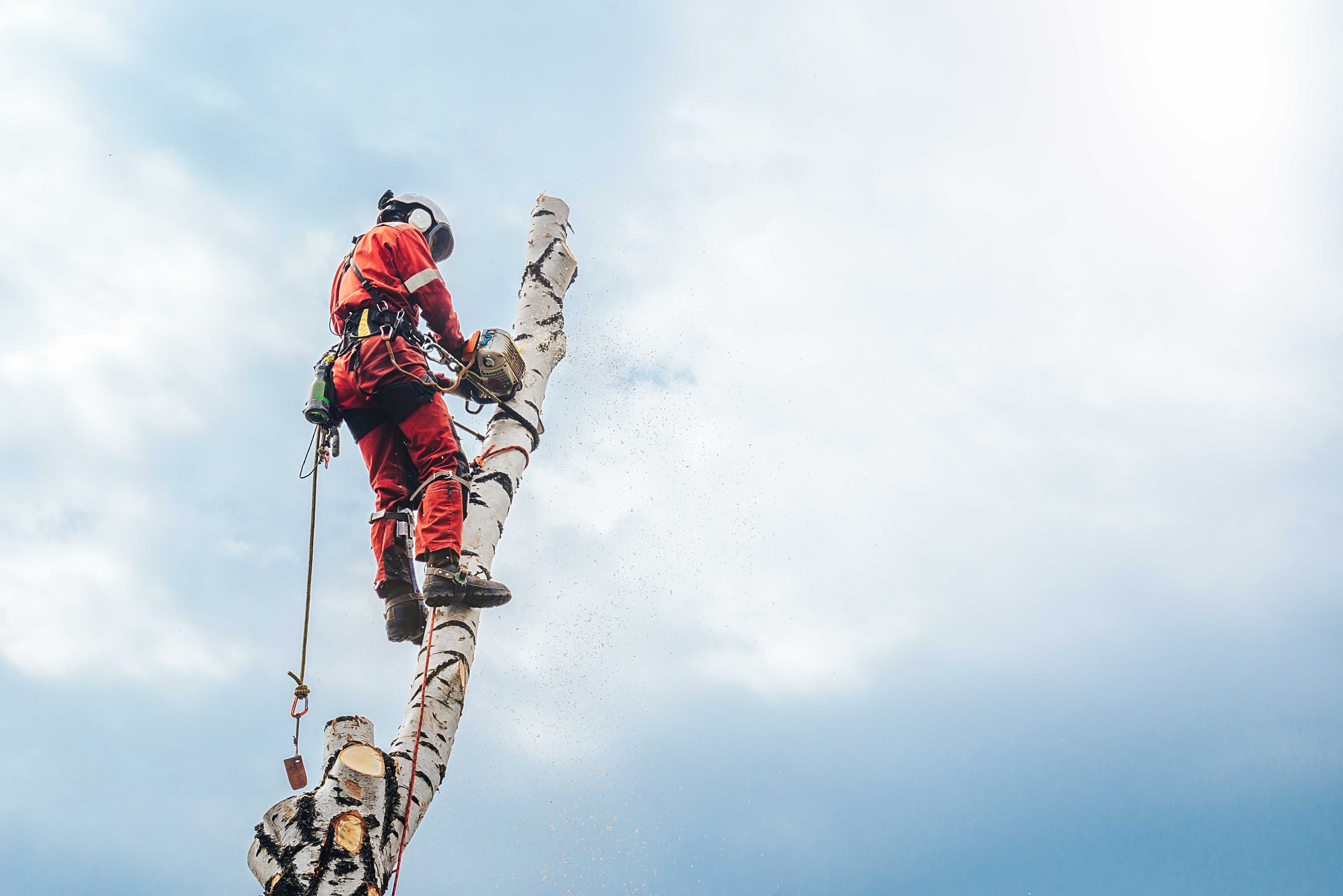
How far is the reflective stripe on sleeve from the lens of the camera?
529cm

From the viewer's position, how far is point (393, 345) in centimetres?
514

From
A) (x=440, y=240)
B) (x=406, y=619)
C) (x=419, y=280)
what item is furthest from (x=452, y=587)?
(x=440, y=240)

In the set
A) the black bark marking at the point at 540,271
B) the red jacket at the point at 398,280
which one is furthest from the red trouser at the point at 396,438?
the black bark marking at the point at 540,271

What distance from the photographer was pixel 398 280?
534cm

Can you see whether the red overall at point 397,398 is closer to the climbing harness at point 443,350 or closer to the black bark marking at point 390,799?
the climbing harness at point 443,350

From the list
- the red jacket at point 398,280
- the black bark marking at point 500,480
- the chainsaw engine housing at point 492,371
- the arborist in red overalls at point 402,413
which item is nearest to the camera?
the arborist in red overalls at point 402,413

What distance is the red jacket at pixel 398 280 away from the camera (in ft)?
17.3

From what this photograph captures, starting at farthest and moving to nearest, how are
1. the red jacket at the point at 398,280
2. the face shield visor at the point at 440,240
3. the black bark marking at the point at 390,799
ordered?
the face shield visor at the point at 440,240 < the red jacket at the point at 398,280 < the black bark marking at the point at 390,799

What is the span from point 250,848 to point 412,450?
239 centimetres

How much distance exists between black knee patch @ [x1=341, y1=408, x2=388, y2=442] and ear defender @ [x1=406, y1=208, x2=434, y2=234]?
134 centimetres

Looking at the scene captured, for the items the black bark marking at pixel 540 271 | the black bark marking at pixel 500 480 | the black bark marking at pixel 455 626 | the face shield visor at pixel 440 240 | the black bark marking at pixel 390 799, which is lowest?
the black bark marking at pixel 390 799

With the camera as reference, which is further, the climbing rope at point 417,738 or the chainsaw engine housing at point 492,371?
the chainsaw engine housing at point 492,371

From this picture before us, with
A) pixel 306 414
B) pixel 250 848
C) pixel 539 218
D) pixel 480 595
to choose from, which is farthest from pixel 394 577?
pixel 539 218

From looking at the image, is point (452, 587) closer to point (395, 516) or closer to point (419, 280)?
point (395, 516)
